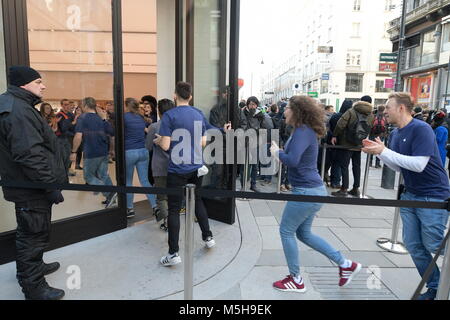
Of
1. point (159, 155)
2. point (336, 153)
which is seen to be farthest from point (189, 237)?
point (336, 153)

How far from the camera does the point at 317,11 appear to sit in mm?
53312

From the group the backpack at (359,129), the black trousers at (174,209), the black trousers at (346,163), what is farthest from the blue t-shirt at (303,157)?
the black trousers at (346,163)

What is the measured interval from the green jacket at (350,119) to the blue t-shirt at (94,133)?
14.6ft

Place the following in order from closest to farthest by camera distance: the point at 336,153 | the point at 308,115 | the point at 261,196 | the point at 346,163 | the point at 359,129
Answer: the point at 261,196, the point at 308,115, the point at 359,129, the point at 346,163, the point at 336,153

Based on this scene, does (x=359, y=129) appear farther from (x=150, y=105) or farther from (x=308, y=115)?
(x=150, y=105)

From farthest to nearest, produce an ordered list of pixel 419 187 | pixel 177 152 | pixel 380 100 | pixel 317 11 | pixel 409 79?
pixel 317 11
pixel 380 100
pixel 409 79
pixel 177 152
pixel 419 187

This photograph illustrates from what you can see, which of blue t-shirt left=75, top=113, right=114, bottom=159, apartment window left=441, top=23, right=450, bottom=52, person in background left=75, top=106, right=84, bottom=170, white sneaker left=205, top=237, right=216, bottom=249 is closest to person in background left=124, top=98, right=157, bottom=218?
blue t-shirt left=75, top=113, right=114, bottom=159

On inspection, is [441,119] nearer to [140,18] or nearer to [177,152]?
[177,152]

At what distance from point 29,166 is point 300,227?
2442 mm

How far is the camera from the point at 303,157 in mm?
2912

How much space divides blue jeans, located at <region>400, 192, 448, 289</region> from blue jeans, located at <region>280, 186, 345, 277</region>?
64cm
